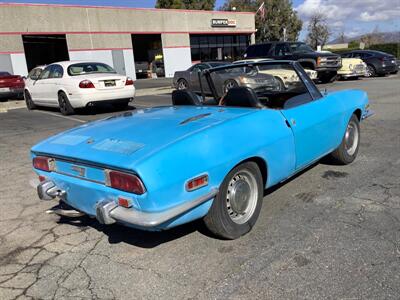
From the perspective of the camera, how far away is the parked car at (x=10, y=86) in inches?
611

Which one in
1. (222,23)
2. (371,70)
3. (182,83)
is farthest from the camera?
(222,23)

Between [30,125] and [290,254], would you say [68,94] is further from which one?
[290,254]

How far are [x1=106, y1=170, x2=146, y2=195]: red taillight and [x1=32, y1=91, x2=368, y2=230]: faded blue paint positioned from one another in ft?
0.12

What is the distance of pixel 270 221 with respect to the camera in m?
3.66

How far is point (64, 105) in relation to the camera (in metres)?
11.0

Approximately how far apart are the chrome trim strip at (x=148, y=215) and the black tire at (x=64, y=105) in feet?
28.1

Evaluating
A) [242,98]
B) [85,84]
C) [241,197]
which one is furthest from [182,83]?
[241,197]

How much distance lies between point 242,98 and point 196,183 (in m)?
1.36

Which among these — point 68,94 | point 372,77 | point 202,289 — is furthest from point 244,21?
Answer: point 202,289

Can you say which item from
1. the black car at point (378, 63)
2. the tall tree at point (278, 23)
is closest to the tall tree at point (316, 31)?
the tall tree at point (278, 23)

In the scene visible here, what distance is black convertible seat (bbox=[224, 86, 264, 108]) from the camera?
384 centimetres

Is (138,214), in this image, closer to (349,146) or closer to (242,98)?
(242,98)

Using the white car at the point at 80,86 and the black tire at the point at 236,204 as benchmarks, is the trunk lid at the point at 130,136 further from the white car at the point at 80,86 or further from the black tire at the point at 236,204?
the white car at the point at 80,86

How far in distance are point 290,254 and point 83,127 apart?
2161 mm
